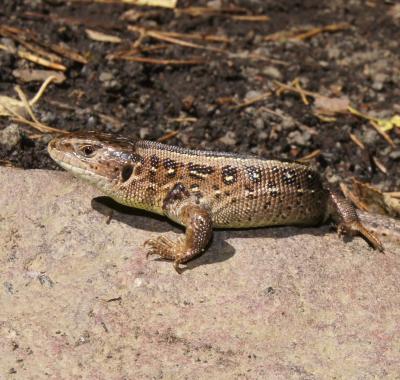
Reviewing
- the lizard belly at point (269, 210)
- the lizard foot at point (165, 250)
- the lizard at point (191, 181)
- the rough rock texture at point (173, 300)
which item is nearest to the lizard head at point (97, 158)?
the lizard at point (191, 181)

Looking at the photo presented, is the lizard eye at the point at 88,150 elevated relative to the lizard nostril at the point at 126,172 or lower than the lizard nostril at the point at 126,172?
elevated

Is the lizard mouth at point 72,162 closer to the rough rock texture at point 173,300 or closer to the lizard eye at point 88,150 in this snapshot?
the lizard eye at point 88,150

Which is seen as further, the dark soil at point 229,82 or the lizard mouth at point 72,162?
the dark soil at point 229,82

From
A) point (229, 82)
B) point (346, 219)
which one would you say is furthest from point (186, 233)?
point (229, 82)

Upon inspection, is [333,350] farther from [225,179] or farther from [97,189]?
[97,189]

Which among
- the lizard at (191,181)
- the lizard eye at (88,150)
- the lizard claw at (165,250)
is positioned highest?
the lizard eye at (88,150)

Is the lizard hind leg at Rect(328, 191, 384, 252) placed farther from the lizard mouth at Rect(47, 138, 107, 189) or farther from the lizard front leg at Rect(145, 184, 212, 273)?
the lizard mouth at Rect(47, 138, 107, 189)

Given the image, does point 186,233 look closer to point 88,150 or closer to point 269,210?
point 269,210
